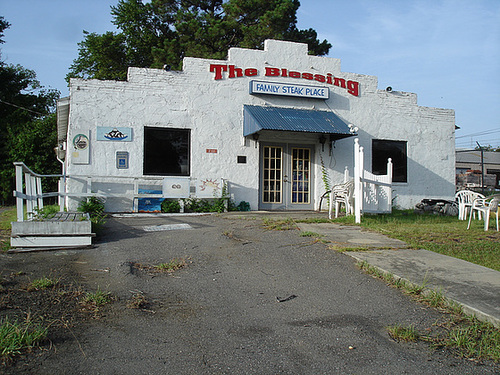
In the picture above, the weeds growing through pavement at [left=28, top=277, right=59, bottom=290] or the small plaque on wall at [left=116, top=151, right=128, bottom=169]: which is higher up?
the small plaque on wall at [left=116, top=151, right=128, bottom=169]

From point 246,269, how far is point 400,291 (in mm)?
2024

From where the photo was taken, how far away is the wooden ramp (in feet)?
21.6

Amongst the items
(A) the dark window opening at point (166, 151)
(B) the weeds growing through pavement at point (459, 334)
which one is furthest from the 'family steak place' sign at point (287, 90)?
(B) the weeds growing through pavement at point (459, 334)

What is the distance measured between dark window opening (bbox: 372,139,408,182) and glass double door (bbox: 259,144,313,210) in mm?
2621

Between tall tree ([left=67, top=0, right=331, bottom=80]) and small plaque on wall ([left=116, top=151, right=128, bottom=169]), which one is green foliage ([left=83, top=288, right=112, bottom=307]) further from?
tall tree ([left=67, top=0, right=331, bottom=80])

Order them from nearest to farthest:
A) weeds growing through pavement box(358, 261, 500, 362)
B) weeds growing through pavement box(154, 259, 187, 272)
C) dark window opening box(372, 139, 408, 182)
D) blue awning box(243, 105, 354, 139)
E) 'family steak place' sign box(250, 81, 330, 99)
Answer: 1. weeds growing through pavement box(358, 261, 500, 362)
2. weeds growing through pavement box(154, 259, 187, 272)
3. blue awning box(243, 105, 354, 139)
4. 'family steak place' sign box(250, 81, 330, 99)
5. dark window opening box(372, 139, 408, 182)

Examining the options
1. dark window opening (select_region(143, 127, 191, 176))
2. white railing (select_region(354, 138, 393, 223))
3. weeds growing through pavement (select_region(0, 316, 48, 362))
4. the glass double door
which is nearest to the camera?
weeds growing through pavement (select_region(0, 316, 48, 362))

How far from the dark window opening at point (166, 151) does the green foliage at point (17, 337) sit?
9.63 meters

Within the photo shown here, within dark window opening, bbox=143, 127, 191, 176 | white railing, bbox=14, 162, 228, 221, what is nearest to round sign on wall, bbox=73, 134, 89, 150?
white railing, bbox=14, 162, 228, 221

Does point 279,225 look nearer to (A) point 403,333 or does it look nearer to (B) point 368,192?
(B) point 368,192

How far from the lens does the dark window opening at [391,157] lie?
15.0 m

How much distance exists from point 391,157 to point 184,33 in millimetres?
17455

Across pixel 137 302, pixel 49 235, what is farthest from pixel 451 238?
pixel 49 235

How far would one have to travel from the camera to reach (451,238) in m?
7.92
